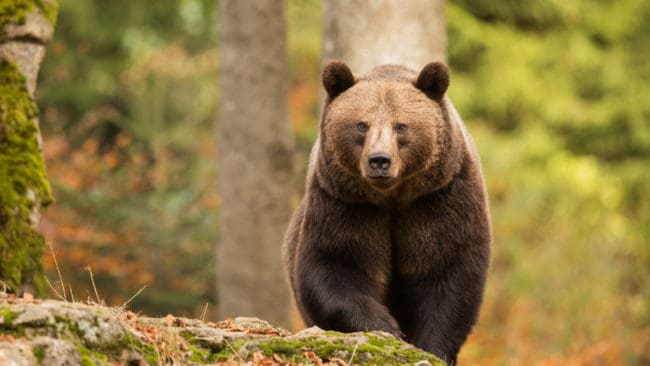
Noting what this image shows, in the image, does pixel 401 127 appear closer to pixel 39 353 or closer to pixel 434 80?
pixel 434 80

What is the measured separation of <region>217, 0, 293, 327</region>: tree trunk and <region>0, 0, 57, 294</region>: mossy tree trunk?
366cm

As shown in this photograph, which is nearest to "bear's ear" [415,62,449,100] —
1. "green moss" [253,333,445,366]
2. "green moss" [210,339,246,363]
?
"green moss" [253,333,445,366]

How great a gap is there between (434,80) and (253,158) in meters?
4.57

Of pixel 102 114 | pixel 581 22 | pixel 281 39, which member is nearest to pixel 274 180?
pixel 281 39

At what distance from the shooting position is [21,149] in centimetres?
593

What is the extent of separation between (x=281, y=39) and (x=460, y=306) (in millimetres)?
5103

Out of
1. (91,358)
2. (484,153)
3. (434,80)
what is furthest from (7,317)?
(484,153)

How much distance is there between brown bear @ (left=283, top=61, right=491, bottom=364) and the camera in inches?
211

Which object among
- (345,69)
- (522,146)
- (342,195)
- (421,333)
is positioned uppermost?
(345,69)

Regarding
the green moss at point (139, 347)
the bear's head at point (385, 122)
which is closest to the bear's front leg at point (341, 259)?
the bear's head at point (385, 122)

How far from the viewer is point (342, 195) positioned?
5.45 m

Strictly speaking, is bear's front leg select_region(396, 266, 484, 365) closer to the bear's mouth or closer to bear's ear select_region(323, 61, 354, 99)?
the bear's mouth

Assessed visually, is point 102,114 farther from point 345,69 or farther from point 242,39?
point 345,69

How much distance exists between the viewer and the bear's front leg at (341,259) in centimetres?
537
